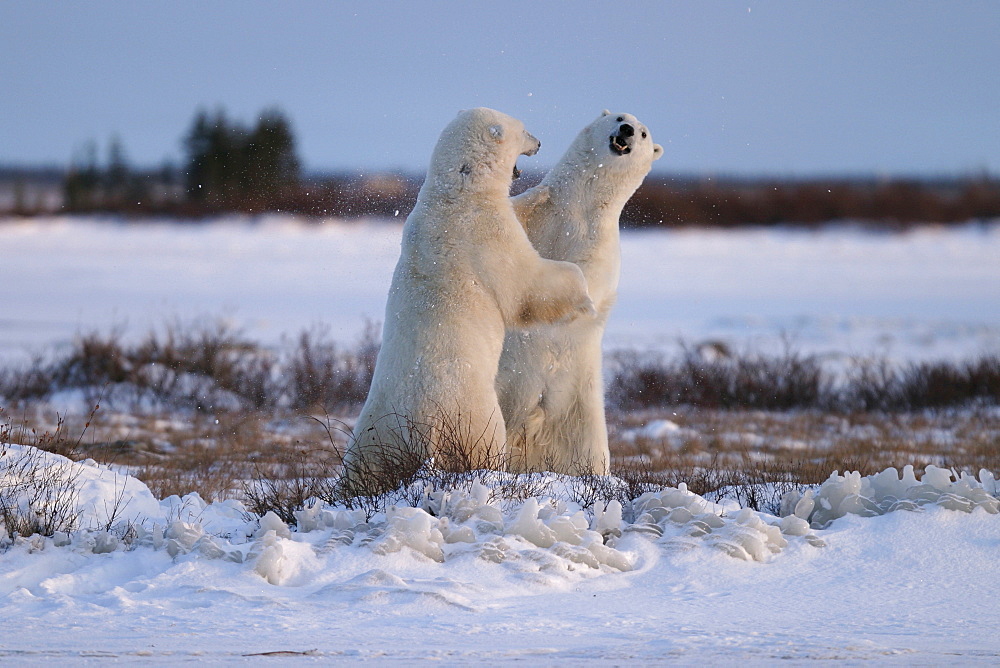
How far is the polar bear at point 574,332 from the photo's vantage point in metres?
5.58

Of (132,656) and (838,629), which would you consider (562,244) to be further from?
(132,656)

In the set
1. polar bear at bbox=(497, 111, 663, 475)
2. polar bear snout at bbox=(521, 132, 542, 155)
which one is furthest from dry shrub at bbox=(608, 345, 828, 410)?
polar bear snout at bbox=(521, 132, 542, 155)

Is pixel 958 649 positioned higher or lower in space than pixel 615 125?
lower

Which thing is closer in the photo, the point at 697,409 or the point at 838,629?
the point at 838,629

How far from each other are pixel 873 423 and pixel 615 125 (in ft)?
19.3

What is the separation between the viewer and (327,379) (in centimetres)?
1158

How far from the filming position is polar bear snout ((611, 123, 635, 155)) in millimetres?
5715

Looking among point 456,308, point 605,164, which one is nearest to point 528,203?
point 605,164

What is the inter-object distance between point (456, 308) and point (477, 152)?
0.75 metres

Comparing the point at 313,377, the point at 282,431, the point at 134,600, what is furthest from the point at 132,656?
the point at 313,377

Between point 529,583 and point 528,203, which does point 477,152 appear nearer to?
point 528,203

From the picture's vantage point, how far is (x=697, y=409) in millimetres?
11812

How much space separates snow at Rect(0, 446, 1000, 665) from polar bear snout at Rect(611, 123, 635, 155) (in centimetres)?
200

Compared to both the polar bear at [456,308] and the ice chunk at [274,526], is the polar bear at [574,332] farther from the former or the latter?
the ice chunk at [274,526]
